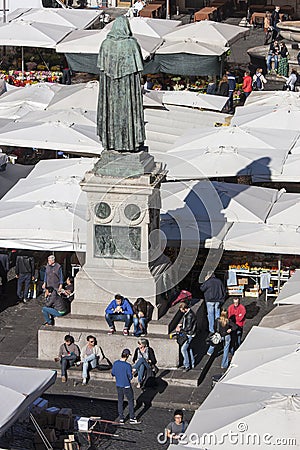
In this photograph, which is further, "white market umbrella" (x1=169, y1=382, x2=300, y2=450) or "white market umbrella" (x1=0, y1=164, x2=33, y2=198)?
"white market umbrella" (x1=0, y1=164, x2=33, y2=198)

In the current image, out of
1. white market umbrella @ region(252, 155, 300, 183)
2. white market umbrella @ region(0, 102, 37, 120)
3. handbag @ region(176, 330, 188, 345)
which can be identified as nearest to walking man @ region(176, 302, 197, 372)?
handbag @ region(176, 330, 188, 345)

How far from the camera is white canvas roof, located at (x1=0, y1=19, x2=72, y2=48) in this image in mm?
45750

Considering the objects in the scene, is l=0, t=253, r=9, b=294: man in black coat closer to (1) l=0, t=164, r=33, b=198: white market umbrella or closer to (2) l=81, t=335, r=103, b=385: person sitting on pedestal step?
(1) l=0, t=164, r=33, b=198: white market umbrella

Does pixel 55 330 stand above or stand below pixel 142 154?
below

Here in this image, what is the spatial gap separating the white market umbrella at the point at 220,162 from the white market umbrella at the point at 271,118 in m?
2.65

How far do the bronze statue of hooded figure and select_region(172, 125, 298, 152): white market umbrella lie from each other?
7.07 meters

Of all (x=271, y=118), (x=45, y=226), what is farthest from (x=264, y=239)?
(x=271, y=118)

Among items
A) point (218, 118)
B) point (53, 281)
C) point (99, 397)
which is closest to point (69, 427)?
point (99, 397)

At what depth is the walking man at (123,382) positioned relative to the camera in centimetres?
2309

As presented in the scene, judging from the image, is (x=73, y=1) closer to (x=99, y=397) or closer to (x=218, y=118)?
(x=218, y=118)

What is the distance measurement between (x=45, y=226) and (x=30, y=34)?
62.9 ft

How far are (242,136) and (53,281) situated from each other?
7.86 meters

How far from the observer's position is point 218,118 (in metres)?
38.4

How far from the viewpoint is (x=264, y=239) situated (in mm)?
28328
